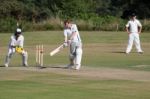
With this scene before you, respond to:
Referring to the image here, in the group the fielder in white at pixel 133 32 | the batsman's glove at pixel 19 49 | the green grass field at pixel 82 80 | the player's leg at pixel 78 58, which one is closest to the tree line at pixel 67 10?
the fielder in white at pixel 133 32

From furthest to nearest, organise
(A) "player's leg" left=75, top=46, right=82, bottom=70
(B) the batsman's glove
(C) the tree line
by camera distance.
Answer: (C) the tree line, (B) the batsman's glove, (A) "player's leg" left=75, top=46, right=82, bottom=70

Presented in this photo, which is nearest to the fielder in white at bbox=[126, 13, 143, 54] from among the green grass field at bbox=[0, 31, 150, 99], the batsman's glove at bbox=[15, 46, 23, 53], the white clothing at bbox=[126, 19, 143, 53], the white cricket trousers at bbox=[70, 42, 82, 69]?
the white clothing at bbox=[126, 19, 143, 53]

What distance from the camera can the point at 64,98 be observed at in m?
15.0

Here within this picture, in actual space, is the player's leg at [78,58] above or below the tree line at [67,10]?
below

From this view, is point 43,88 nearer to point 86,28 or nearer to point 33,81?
point 33,81

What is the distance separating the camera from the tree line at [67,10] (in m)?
78.0

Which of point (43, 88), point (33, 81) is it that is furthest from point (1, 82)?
point (43, 88)

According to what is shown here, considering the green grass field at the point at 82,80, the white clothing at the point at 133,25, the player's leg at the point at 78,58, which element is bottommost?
the green grass field at the point at 82,80

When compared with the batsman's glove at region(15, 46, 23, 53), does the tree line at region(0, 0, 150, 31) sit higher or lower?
higher

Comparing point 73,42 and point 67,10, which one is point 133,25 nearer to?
point 73,42

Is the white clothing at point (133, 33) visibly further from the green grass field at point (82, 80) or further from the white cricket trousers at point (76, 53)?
the white cricket trousers at point (76, 53)

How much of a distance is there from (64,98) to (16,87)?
2709 millimetres

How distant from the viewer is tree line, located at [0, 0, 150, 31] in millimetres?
78000

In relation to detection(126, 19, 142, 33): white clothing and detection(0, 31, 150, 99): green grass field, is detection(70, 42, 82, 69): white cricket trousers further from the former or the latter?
detection(126, 19, 142, 33): white clothing
